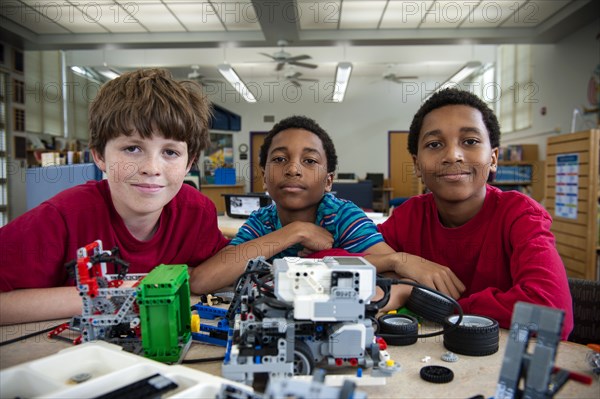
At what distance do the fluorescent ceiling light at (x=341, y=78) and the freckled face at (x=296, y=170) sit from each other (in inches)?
239

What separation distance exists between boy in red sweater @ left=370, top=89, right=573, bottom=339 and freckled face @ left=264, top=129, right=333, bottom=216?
360 mm

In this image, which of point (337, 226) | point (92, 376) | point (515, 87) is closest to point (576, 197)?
point (337, 226)

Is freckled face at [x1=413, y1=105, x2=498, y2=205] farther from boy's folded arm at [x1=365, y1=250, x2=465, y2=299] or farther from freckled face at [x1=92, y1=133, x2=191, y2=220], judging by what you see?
freckled face at [x1=92, y1=133, x2=191, y2=220]

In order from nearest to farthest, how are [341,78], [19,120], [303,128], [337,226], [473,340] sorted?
[473,340]
[337,226]
[303,128]
[19,120]
[341,78]

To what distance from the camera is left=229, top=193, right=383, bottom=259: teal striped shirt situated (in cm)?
151

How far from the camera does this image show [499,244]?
136 centimetres

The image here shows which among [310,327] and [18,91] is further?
[18,91]

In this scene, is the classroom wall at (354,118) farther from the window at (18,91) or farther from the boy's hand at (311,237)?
the boy's hand at (311,237)

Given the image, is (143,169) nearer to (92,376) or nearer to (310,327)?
(92,376)

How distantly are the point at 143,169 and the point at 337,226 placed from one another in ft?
2.47

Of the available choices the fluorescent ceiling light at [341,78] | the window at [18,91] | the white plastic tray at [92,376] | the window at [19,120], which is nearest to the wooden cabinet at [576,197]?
the white plastic tray at [92,376]

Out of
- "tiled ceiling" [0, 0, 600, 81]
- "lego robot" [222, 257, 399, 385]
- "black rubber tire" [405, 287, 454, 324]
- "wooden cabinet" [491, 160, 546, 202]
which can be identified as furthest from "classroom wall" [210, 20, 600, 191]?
"lego robot" [222, 257, 399, 385]

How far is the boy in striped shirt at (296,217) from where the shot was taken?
1.42m

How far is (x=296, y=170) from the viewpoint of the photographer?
154 centimetres
